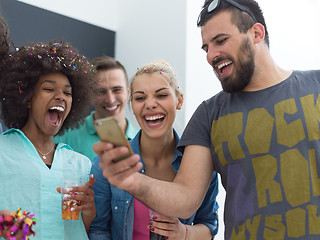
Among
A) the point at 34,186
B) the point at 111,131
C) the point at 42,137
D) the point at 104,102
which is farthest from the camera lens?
the point at 104,102

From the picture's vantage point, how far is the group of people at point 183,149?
146 centimetres

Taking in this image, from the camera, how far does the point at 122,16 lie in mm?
4734

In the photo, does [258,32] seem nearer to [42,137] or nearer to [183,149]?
[183,149]

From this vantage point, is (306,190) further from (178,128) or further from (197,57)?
(197,57)

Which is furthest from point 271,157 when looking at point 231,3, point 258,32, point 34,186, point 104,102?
point 104,102

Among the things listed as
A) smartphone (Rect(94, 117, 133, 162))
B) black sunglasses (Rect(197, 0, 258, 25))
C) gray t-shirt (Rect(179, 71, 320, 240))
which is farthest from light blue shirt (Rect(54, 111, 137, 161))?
smartphone (Rect(94, 117, 133, 162))

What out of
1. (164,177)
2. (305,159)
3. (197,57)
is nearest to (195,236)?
(164,177)

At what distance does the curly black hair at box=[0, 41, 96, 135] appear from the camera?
2.04 m

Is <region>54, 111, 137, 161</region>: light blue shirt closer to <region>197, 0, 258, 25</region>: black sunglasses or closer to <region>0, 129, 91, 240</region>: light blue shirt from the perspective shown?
<region>0, 129, 91, 240</region>: light blue shirt

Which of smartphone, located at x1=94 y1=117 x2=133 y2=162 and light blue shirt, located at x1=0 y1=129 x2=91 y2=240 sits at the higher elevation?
smartphone, located at x1=94 y1=117 x2=133 y2=162

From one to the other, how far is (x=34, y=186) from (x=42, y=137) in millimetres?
301

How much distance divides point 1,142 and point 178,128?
90.0 inches

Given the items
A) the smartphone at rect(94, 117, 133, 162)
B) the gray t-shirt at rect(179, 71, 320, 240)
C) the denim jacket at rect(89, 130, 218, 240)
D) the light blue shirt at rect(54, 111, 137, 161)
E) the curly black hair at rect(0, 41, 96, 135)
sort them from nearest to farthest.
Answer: the smartphone at rect(94, 117, 133, 162) < the gray t-shirt at rect(179, 71, 320, 240) < the denim jacket at rect(89, 130, 218, 240) < the curly black hair at rect(0, 41, 96, 135) < the light blue shirt at rect(54, 111, 137, 161)

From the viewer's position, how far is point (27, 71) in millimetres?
2041
